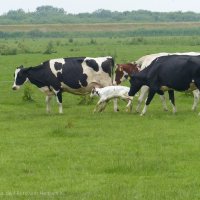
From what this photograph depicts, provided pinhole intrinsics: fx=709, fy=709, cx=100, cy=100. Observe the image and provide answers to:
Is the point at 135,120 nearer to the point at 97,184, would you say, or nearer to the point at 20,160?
the point at 20,160

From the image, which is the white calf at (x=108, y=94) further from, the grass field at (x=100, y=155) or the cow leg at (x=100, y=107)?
the grass field at (x=100, y=155)

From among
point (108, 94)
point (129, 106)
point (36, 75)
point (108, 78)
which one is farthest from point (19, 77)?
point (129, 106)

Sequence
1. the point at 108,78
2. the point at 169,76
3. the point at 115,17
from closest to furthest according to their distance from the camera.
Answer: the point at 169,76
the point at 108,78
the point at 115,17

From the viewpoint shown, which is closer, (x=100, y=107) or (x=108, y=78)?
(x=100, y=107)

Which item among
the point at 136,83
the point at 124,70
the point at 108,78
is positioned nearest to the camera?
the point at 136,83

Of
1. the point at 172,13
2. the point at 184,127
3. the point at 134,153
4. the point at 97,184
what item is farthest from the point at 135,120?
the point at 172,13

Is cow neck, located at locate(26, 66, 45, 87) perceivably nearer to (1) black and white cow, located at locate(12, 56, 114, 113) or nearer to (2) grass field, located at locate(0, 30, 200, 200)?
(1) black and white cow, located at locate(12, 56, 114, 113)

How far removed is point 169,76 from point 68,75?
322cm

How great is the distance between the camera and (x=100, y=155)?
13703mm

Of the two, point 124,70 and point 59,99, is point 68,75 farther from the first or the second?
point 124,70

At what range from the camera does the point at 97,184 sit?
11.3 meters

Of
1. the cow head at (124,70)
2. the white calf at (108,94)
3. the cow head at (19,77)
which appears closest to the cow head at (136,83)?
the white calf at (108,94)

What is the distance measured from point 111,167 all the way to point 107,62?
32.3ft

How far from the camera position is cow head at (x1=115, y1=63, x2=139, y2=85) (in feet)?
78.1
